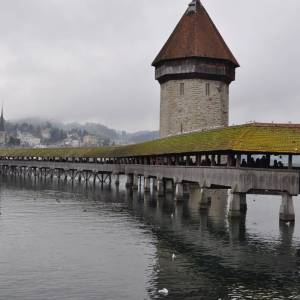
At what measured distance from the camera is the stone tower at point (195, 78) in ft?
213

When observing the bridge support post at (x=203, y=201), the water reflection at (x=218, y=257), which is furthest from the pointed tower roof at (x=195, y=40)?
the water reflection at (x=218, y=257)

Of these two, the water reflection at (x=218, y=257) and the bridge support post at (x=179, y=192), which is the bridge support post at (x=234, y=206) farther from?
the bridge support post at (x=179, y=192)

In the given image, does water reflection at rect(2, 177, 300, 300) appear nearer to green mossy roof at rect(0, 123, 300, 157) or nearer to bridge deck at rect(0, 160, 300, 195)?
bridge deck at rect(0, 160, 300, 195)

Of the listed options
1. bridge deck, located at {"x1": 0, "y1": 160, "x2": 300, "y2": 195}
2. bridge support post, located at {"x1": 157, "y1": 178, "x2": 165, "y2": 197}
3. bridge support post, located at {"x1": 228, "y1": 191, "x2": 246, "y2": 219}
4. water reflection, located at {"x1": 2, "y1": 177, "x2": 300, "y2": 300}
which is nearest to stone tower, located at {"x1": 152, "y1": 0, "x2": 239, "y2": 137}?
bridge support post, located at {"x1": 157, "y1": 178, "x2": 165, "y2": 197}

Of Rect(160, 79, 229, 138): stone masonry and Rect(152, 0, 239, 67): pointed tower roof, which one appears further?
Rect(160, 79, 229, 138): stone masonry

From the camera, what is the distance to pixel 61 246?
74.5 feet

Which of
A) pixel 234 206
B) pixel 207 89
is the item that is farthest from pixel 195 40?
pixel 234 206

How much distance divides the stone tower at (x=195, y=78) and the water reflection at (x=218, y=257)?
1195 inches

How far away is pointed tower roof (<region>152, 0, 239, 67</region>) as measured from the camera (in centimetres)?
6506

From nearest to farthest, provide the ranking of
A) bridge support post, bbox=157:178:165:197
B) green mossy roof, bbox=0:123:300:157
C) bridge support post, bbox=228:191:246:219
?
green mossy roof, bbox=0:123:300:157 → bridge support post, bbox=228:191:246:219 → bridge support post, bbox=157:178:165:197

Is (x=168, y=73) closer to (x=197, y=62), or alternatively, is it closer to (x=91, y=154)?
(x=197, y=62)

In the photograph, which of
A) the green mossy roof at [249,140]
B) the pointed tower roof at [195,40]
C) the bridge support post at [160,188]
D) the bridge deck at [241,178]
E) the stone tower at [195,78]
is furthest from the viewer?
the pointed tower roof at [195,40]

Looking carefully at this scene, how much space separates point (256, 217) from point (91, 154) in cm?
4450

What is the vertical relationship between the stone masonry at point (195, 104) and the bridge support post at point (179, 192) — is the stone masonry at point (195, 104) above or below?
above
